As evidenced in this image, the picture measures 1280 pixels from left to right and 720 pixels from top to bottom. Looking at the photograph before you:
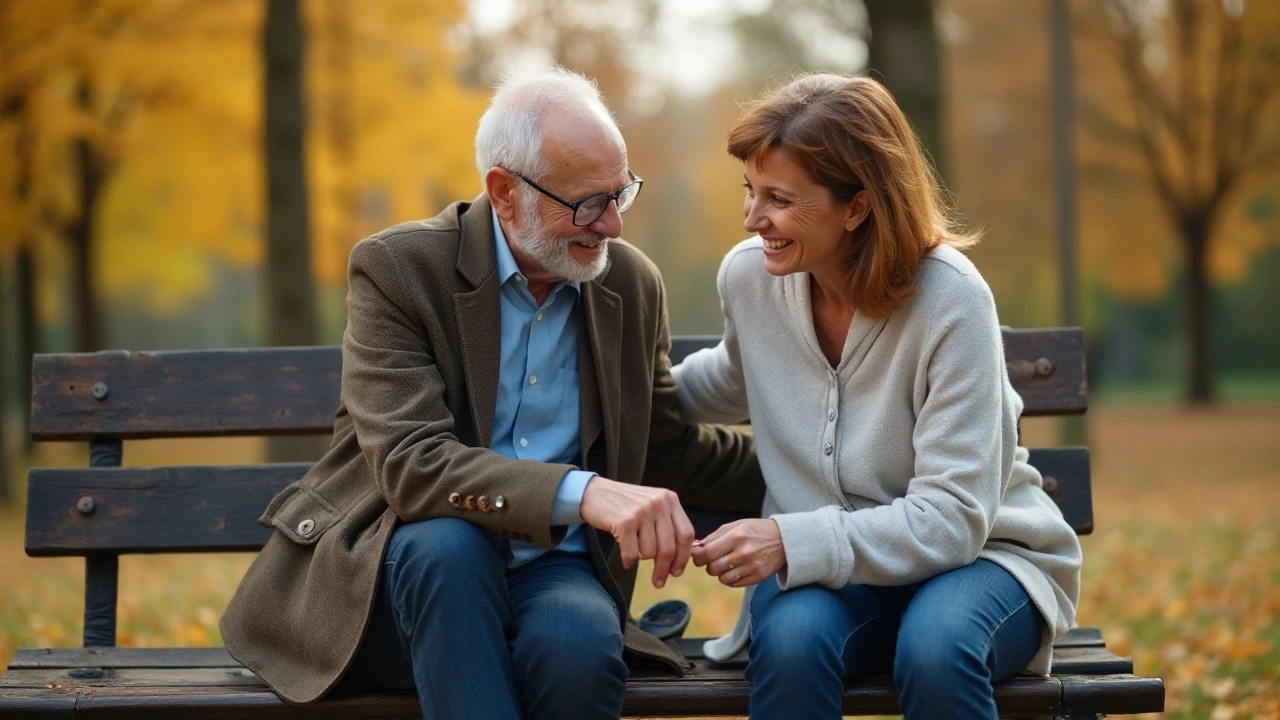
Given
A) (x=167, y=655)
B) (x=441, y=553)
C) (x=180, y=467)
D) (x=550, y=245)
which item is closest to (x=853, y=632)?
(x=441, y=553)

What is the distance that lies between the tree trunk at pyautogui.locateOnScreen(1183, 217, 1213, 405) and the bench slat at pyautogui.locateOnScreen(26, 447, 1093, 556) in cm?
1705

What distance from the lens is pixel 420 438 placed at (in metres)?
2.88

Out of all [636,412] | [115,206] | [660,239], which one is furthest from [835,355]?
[660,239]

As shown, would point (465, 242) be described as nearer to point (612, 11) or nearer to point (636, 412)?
point (636, 412)

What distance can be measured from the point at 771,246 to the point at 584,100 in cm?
59

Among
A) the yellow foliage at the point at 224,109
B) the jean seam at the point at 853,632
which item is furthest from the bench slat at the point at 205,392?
the yellow foliage at the point at 224,109

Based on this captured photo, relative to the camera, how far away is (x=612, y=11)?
18.5 m

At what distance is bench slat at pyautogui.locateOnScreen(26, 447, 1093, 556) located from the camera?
3.51 metres

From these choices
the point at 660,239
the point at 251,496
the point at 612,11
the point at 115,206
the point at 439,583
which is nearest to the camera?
the point at 439,583

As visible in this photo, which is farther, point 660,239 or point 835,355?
point 660,239

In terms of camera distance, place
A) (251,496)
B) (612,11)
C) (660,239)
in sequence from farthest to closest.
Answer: (660,239)
(612,11)
(251,496)

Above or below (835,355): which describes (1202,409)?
below

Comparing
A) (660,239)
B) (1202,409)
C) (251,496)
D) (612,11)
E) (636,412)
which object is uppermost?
(612,11)

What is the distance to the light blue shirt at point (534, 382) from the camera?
3148mm
